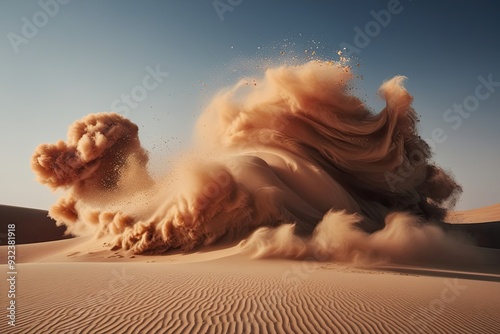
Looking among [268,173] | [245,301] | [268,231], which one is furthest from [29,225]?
[245,301]

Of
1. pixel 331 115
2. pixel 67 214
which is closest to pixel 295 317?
pixel 331 115

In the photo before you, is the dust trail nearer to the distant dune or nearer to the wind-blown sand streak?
the wind-blown sand streak

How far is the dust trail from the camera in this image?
1493cm

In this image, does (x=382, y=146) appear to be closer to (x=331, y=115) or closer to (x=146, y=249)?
(x=331, y=115)

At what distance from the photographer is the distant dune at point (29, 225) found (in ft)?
115

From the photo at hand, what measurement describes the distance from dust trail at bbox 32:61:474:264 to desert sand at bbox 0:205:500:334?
3.94 metres

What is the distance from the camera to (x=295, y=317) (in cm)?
593

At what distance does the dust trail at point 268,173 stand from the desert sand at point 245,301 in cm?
394

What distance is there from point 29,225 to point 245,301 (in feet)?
125

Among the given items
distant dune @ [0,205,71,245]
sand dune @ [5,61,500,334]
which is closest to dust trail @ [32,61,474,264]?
sand dune @ [5,61,500,334]

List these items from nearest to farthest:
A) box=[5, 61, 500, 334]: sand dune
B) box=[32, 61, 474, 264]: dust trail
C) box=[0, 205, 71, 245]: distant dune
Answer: box=[5, 61, 500, 334]: sand dune, box=[32, 61, 474, 264]: dust trail, box=[0, 205, 71, 245]: distant dune

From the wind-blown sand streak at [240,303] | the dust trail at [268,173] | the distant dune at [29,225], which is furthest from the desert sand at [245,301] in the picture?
the distant dune at [29,225]

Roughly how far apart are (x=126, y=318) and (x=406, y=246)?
492 inches

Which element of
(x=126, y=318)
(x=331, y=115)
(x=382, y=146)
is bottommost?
(x=126, y=318)
